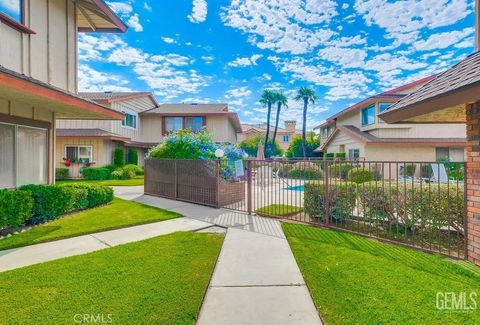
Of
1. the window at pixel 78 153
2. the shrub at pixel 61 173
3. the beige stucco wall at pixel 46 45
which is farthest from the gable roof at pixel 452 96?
the shrub at pixel 61 173

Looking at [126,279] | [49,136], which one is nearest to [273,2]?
[49,136]

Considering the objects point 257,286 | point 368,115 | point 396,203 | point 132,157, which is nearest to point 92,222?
point 257,286

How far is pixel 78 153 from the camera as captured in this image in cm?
2003

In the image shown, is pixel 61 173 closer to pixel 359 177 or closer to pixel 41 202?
pixel 41 202

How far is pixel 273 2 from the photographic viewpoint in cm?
1216

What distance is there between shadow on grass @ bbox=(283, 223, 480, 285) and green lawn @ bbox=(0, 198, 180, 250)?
392cm

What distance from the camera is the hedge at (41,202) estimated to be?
5.73m

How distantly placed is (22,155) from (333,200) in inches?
343

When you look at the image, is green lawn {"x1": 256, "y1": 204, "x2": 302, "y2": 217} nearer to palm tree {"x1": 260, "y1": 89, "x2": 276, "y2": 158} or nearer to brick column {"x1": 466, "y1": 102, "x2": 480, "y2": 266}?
brick column {"x1": 466, "y1": 102, "x2": 480, "y2": 266}

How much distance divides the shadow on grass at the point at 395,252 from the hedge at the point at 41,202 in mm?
6170

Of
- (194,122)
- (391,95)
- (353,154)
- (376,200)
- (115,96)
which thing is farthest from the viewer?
(194,122)

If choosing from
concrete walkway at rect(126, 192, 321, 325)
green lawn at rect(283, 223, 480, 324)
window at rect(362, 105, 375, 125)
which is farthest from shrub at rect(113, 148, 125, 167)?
window at rect(362, 105, 375, 125)

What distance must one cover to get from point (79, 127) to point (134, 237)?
19654 millimetres

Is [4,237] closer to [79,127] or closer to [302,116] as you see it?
[79,127]
